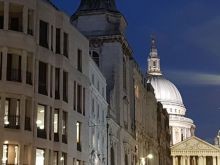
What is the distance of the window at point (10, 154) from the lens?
53.0m

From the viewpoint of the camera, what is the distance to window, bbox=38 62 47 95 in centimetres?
5865

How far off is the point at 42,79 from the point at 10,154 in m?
8.66

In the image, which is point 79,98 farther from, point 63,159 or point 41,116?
point 41,116

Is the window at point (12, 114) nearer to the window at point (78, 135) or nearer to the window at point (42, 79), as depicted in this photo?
the window at point (42, 79)

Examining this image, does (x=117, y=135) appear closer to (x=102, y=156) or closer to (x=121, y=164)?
(x=121, y=164)

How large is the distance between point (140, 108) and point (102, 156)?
42727 mm

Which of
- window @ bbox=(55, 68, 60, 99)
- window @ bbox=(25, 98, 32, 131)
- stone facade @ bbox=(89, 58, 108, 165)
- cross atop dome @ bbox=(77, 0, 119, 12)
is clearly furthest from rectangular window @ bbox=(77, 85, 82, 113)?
cross atop dome @ bbox=(77, 0, 119, 12)

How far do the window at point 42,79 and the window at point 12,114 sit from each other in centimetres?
425

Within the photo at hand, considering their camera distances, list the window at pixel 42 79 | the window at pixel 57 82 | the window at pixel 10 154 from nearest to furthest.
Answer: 1. the window at pixel 10 154
2. the window at pixel 42 79
3. the window at pixel 57 82

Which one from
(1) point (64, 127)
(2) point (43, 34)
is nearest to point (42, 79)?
(2) point (43, 34)

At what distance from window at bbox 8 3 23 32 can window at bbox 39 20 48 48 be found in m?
3.07

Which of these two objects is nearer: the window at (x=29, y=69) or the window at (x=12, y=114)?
the window at (x=12, y=114)

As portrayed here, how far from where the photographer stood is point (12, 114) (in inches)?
2136

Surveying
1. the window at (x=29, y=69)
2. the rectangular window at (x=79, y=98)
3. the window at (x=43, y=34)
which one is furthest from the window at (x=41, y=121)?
the rectangular window at (x=79, y=98)
